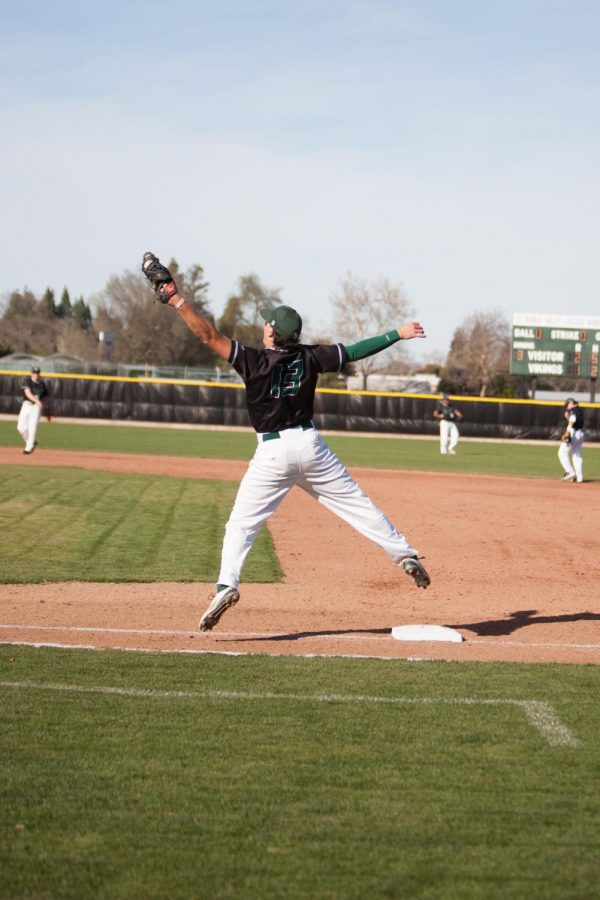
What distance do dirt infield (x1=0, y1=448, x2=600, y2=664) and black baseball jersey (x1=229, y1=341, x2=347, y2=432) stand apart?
1488mm

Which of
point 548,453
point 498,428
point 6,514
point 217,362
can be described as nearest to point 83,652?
point 6,514

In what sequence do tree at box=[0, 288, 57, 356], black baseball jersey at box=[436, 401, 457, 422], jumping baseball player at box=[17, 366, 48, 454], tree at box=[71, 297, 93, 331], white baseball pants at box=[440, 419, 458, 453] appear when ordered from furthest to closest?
tree at box=[71, 297, 93, 331], tree at box=[0, 288, 57, 356], white baseball pants at box=[440, 419, 458, 453], black baseball jersey at box=[436, 401, 457, 422], jumping baseball player at box=[17, 366, 48, 454]

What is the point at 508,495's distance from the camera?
67.2 ft

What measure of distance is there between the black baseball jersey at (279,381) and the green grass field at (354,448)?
2058 cm

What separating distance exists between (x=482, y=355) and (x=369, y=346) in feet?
258

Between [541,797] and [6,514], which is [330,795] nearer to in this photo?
[541,797]

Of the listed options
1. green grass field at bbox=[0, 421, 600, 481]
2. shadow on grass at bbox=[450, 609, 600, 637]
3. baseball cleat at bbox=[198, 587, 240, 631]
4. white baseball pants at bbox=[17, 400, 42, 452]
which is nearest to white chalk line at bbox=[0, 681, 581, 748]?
baseball cleat at bbox=[198, 587, 240, 631]

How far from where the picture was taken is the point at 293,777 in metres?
4.30

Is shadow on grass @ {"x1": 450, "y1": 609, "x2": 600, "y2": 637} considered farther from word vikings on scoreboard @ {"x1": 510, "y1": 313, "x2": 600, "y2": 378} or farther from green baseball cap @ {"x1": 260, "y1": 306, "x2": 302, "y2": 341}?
word vikings on scoreboard @ {"x1": 510, "y1": 313, "x2": 600, "y2": 378}

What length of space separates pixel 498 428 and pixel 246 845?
43.9 m

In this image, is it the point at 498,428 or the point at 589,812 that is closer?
the point at 589,812

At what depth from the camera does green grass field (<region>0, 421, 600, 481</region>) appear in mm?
29422

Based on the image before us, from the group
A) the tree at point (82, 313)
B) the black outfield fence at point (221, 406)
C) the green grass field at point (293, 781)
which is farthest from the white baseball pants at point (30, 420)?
the tree at point (82, 313)

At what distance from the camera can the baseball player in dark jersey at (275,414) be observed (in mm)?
6785
